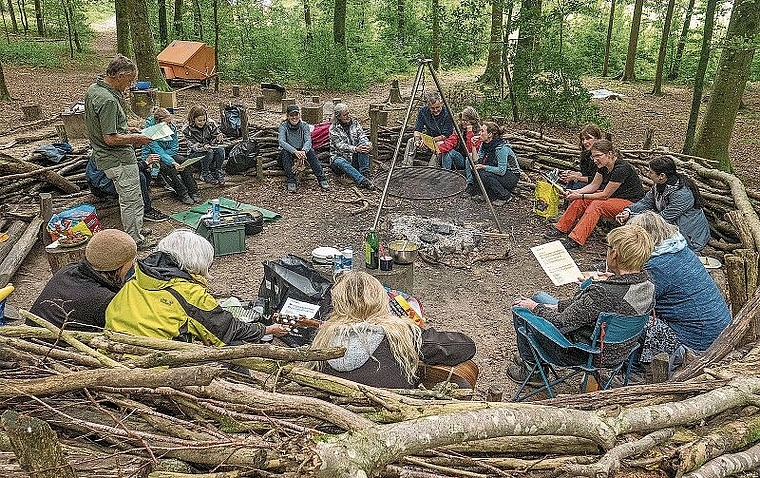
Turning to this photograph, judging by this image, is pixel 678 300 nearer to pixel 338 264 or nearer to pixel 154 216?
pixel 338 264

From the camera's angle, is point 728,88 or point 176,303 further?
point 728,88

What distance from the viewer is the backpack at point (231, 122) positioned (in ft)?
31.5

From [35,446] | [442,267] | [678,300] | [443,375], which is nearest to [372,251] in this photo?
[442,267]

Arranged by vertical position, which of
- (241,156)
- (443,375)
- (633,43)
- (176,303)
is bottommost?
(241,156)

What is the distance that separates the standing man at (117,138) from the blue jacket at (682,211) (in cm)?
550

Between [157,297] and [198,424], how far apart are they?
1.46 m

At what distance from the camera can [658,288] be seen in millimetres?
4500

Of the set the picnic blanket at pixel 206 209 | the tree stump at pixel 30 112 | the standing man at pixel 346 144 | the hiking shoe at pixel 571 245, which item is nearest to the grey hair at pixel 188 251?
the picnic blanket at pixel 206 209

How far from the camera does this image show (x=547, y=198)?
7.94m

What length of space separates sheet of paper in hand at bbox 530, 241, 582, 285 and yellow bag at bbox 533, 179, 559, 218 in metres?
1.99

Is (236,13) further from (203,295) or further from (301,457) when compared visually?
(301,457)

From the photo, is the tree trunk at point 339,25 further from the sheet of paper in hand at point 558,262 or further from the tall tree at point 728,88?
the sheet of paper in hand at point 558,262

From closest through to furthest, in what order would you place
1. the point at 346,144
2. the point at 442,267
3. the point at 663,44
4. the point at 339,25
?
1. the point at 442,267
2. the point at 346,144
3. the point at 663,44
4. the point at 339,25

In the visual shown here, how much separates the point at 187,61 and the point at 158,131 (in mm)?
8753
